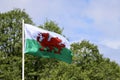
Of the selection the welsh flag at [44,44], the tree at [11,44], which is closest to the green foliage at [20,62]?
the tree at [11,44]

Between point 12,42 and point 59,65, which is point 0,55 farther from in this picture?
point 59,65

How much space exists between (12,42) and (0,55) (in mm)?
A: 3660

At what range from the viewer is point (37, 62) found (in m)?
83.9

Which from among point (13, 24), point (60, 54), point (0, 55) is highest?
point (13, 24)

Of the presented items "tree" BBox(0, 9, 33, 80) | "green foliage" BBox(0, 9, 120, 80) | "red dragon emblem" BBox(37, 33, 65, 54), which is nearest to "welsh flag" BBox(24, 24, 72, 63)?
"red dragon emblem" BBox(37, 33, 65, 54)

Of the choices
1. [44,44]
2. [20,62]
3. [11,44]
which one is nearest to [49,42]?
[44,44]

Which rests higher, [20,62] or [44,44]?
[20,62]

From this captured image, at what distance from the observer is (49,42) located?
3155cm

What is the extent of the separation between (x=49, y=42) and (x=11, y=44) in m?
51.9

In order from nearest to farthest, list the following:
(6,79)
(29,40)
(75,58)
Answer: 1. (29,40)
2. (6,79)
3. (75,58)

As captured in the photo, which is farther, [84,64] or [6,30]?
[84,64]

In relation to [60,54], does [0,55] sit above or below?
above

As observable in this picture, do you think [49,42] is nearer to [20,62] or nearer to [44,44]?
[44,44]

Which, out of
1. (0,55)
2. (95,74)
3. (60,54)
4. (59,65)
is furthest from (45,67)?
(60,54)
